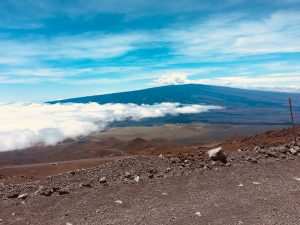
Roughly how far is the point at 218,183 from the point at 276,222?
375 centimetres

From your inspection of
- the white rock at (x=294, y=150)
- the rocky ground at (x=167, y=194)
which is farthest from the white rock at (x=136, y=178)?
the white rock at (x=294, y=150)

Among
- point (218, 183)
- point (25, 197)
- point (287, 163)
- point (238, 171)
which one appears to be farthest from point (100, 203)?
point (287, 163)

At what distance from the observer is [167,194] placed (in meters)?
12.8

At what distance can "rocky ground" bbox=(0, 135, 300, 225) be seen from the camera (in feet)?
35.8

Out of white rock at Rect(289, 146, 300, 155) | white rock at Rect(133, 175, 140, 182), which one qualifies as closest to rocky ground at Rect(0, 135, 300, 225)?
white rock at Rect(133, 175, 140, 182)

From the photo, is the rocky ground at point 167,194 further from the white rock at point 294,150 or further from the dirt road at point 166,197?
the white rock at point 294,150

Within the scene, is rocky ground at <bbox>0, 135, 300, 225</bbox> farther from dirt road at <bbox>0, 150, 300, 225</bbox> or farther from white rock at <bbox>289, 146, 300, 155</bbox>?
white rock at <bbox>289, 146, 300, 155</bbox>

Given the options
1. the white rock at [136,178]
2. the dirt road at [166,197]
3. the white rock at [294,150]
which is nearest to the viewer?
the dirt road at [166,197]

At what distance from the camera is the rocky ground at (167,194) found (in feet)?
35.8

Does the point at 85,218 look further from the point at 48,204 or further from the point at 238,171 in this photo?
the point at 238,171

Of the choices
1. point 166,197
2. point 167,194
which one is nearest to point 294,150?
point 167,194

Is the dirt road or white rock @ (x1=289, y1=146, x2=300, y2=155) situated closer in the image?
the dirt road

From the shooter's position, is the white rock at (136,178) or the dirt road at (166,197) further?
the white rock at (136,178)

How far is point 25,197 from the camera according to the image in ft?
40.8
